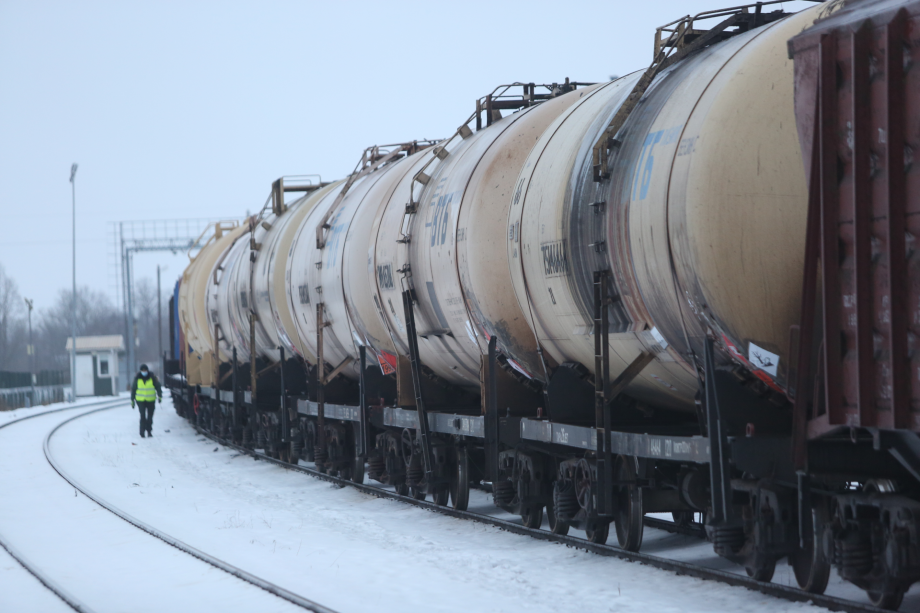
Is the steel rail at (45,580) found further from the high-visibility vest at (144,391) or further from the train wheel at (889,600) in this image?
the high-visibility vest at (144,391)

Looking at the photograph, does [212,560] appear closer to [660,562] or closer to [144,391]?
[660,562]

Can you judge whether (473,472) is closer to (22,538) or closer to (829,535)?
(22,538)

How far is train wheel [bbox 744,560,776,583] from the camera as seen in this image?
6965 millimetres

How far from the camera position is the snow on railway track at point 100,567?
7.89 metres

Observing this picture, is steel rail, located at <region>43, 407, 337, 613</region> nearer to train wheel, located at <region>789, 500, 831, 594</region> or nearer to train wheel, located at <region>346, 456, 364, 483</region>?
train wheel, located at <region>789, 500, 831, 594</region>

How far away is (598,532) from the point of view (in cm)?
923

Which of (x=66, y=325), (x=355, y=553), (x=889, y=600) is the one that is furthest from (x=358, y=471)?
(x=66, y=325)

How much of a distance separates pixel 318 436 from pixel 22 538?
5.64 meters

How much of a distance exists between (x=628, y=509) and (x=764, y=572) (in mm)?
1891

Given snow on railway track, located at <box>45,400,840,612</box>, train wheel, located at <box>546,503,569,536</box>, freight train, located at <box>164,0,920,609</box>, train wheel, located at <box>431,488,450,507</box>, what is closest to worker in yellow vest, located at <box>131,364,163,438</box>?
snow on railway track, located at <box>45,400,840,612</box>

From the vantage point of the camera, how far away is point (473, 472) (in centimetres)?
1274

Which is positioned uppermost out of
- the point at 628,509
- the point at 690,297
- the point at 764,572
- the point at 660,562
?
the point at 690,297

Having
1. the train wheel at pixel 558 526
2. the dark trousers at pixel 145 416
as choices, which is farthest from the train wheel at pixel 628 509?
the dark trousers at pixel 145 416

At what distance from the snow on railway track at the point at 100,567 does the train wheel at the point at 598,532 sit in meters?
2.93
